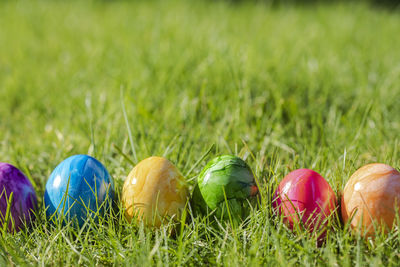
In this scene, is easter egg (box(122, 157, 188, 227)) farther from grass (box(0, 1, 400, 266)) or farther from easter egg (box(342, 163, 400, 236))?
easter egg (box(342, 163, 400, 236))

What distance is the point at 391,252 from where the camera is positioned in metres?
1.26

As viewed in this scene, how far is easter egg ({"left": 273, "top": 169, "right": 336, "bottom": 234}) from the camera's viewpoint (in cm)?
132

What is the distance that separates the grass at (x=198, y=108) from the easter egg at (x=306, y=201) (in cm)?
5

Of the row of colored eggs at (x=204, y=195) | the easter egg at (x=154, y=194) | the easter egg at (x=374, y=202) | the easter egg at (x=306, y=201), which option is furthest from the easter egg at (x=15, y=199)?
the easter egg at (x=374, y=202)

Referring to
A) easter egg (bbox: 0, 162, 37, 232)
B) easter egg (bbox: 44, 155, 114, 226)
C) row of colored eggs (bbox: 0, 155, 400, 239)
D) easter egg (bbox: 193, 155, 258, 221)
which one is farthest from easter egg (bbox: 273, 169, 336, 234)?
easter egg (bbox: 0, 162, 37, 232)

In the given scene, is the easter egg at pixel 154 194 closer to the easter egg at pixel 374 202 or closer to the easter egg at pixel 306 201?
the easter egg at pixel 306 201

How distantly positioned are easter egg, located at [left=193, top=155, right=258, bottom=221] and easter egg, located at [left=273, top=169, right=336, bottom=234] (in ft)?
0.37

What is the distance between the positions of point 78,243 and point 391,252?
3.46 ft

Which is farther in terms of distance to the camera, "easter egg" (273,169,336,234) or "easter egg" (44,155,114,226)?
"easter egg" (44,155,114,226)

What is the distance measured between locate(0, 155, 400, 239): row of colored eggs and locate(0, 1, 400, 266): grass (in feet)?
0.19

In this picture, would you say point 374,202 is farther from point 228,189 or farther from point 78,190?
point 78,190

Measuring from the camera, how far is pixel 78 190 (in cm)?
142

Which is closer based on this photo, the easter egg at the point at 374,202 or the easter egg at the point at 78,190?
the easter egg at the point at 374,202

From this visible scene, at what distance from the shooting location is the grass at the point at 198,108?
1.33m
